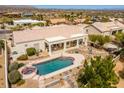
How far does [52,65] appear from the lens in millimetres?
19141

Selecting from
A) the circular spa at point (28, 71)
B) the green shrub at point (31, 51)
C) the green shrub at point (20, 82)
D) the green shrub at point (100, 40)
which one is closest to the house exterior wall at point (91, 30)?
the green shrub at point (100, 40)

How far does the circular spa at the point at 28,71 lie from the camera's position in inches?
637

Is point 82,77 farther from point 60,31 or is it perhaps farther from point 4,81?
point 60,31

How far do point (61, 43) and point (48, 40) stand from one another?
1.69 metres

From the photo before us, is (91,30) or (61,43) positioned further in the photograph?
(91,30)

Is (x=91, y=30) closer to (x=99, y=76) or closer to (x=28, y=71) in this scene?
(x=28, y=71)

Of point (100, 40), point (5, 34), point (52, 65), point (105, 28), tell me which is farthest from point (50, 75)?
point (105, 28)

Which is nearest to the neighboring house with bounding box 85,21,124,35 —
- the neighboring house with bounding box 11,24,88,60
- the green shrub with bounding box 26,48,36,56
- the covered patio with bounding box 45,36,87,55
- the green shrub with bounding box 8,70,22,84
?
the neighboring house with bounding box 11,24,88,60

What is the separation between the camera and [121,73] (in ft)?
54.7

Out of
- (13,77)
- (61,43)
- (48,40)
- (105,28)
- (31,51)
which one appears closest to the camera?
(13,77)

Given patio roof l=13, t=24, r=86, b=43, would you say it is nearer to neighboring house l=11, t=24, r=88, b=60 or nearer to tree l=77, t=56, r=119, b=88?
neighboring house l=11, t=24, r=88, b=60

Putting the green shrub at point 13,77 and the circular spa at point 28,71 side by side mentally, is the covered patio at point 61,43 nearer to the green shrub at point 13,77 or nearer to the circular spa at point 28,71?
the circular spa at point 28,71

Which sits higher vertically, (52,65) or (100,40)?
(100,40)
